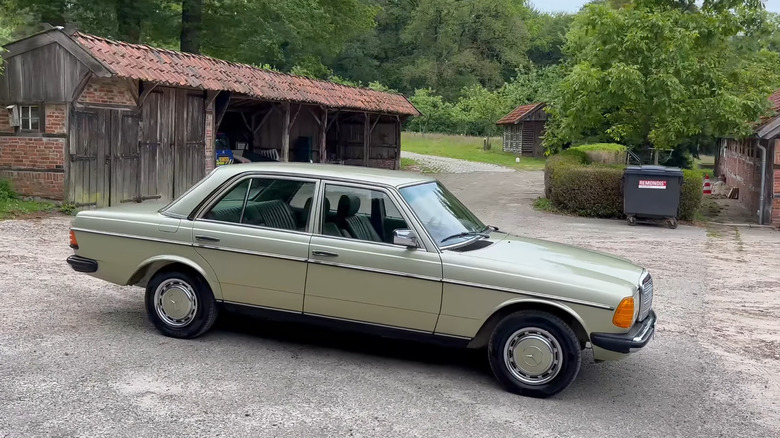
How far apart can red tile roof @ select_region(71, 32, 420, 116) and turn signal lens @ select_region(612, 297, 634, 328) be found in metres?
11.7

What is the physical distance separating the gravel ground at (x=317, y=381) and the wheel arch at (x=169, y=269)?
1.51 feet

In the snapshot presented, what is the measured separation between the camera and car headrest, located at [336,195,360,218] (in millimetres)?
6043

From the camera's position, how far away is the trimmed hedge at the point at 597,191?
18.4 metres

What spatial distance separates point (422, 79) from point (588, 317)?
6890 cm

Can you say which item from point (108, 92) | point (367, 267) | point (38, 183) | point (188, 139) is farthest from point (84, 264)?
point (188, 139)

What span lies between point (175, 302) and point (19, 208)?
31.1ft

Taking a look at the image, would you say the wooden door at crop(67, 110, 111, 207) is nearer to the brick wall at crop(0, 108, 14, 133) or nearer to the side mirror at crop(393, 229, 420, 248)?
the brick wall at crop(0, 108, 14, 133)

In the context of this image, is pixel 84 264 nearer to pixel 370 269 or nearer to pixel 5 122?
pixel 370 269

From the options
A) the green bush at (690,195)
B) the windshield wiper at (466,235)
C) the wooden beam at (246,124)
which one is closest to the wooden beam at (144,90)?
the wooden beam at (246,124)

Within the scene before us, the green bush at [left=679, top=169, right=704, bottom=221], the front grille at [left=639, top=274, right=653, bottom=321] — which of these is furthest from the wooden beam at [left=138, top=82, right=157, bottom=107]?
the green bush at [left=679, top=169, right=704, bottom=221]

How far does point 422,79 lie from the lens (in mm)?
72688

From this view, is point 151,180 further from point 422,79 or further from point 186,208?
point 422,79

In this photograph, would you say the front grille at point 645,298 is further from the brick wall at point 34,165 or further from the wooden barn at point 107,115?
the brick wall at point 34,165

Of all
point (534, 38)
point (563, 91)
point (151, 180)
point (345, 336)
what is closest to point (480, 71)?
point (534, 38)
